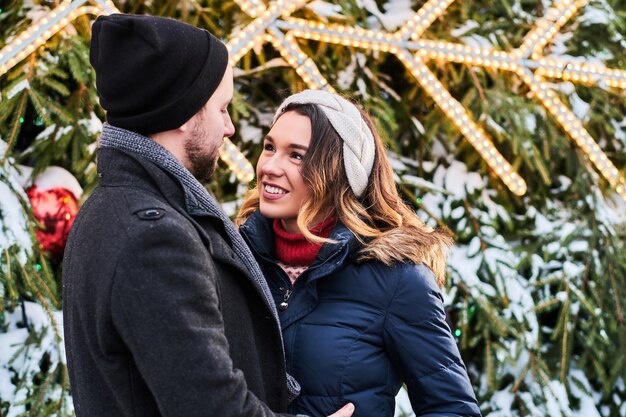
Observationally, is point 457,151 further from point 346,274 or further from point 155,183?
point 155,183

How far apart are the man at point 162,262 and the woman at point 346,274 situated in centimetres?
20

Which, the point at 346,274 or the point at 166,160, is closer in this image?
the point at 166,160

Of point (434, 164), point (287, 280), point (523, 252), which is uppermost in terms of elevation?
point (287, 280)

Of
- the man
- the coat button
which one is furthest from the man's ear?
the coat button

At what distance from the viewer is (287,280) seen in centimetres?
206

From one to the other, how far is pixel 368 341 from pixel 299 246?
31 centimetres

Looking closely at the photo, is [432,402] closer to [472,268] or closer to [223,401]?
[223,401]

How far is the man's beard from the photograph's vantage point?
1.68 metres

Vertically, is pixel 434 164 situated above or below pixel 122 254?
below

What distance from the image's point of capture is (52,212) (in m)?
3.10

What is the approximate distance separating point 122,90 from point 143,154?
13 cm

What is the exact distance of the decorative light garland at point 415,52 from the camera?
3014mm

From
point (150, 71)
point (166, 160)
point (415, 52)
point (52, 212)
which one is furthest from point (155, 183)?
point (415, 52)

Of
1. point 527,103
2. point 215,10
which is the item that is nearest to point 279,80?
point 215,10
